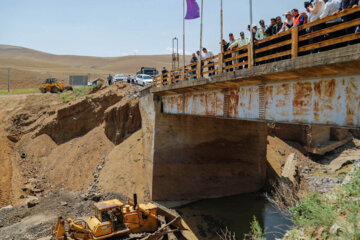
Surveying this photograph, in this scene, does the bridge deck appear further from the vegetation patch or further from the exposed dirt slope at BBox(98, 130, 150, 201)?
the exposed dirt slope at BBox(98, 130, 150, 201)

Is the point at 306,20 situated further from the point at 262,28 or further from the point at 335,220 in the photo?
the point at 335,220

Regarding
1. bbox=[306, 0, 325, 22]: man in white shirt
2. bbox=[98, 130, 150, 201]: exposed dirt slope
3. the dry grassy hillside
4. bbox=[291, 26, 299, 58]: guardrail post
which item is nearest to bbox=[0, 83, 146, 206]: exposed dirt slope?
bbox=[98, 130, 150, 201]: exposed dirt slope

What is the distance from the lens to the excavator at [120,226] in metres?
10.4

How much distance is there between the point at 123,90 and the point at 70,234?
18.3m

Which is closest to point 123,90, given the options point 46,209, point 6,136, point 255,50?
point 6,136

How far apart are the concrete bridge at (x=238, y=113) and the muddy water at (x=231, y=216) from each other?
0.94 meters

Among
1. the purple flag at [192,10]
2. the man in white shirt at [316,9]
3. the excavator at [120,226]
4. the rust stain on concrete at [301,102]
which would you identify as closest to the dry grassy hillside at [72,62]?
the purple flag at [192,10]

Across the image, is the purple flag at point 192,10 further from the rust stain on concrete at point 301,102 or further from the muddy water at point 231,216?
the muddy water at point 231,216

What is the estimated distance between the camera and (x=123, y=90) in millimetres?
27406

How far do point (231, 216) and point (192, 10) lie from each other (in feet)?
38.9

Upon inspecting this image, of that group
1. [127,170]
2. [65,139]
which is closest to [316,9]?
[127,170]

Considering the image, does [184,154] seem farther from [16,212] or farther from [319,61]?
[319,61]

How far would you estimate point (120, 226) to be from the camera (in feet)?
35.7

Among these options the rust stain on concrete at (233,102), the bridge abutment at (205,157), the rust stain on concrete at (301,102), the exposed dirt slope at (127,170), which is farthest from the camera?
the exposed dirt slope at (127,170)
